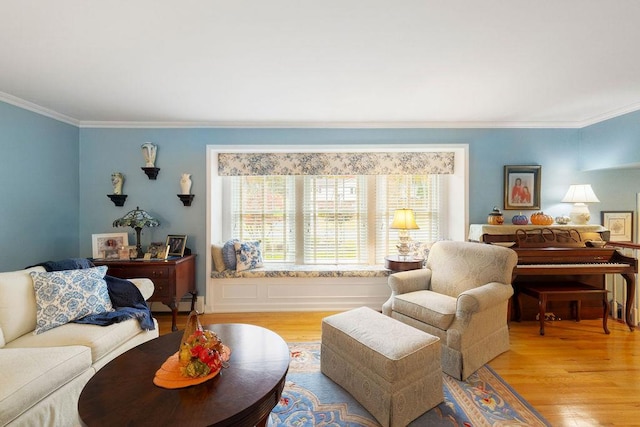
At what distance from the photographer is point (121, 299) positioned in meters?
2.38

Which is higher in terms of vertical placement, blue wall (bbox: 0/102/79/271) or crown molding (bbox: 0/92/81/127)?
crown molding (bbox: 0/92/81/127)

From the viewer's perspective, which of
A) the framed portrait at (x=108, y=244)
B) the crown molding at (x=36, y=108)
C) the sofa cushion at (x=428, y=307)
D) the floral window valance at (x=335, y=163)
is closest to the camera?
the sofa cushion at (x=428, y=307)

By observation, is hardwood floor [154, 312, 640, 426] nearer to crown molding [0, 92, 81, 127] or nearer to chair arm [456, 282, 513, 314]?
chair arm [456, 282, 513, 314]

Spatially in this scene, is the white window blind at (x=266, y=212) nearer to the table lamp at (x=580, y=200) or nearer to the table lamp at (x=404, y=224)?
the table lamp at (x=404, y=224)

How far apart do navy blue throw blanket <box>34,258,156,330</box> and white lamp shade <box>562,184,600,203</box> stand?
14.8 ft

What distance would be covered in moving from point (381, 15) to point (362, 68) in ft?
1.92

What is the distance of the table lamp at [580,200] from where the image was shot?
10.6 ft

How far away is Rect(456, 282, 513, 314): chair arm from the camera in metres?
2.16

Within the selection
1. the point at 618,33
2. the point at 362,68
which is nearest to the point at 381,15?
the point at 362,68

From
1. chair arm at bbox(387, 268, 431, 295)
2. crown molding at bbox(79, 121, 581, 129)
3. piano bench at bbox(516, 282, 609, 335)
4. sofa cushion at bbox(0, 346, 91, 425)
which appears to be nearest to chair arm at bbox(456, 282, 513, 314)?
chair arm at bbox(387, 268, 431, 295)

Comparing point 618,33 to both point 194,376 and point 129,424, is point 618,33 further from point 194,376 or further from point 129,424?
point 129,424

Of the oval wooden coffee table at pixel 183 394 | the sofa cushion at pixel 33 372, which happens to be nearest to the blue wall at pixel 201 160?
the sofa cushion at pixel 33 372

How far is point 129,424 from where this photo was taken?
41.8 inches

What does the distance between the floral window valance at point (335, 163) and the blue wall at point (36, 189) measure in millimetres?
1683
